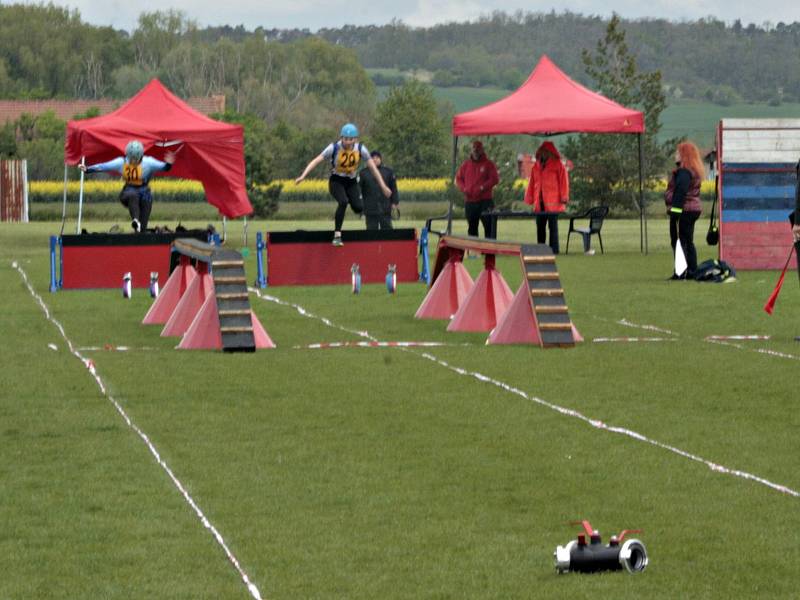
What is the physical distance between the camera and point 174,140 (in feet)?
110

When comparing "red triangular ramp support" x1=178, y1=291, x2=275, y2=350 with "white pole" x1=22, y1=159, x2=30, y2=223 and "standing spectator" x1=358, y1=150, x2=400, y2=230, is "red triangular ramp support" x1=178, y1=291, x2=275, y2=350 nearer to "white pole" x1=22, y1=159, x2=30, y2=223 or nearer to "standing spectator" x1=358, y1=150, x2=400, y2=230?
"standing spectator" x1=358, y1=150, x2=400, y2=230

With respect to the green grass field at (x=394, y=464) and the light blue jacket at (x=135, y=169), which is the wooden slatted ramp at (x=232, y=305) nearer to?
the green grass field at (x=394, y=464)

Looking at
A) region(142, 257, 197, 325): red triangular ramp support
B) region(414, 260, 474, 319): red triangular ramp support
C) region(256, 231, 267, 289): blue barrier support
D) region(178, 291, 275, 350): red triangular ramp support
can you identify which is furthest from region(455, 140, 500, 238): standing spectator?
region(178, 291, 275, 350): red triangular ramp support

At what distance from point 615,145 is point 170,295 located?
34838 millimetres

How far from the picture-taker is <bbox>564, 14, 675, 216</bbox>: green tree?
52.6m

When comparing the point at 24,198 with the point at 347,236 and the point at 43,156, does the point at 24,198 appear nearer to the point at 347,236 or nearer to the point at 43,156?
the point at 43,156

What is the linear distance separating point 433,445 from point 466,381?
3188mm

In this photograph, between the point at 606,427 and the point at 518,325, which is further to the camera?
the point at 518,325

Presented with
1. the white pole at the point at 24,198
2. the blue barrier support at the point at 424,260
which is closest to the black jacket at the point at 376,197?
the blue barrier support at the point at 424,260

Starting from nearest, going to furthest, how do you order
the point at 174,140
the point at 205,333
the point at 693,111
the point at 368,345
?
the point at 205,333
the point at 368,345
the point at 174,140
the point at 693,111

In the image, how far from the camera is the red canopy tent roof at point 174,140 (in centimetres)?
3225

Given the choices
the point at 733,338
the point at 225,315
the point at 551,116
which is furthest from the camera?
the point at 551,116

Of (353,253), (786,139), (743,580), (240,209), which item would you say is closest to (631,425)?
(743,580)

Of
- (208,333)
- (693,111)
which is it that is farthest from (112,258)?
(693,111)
